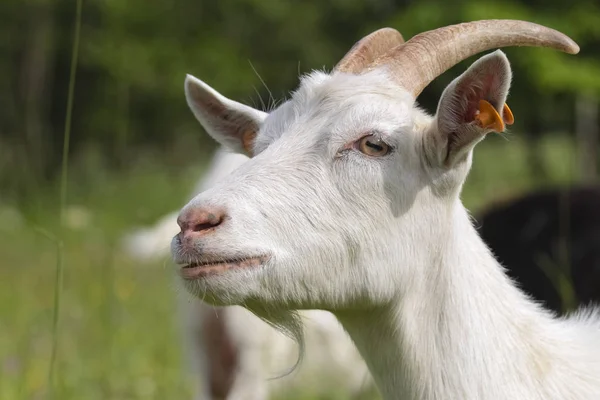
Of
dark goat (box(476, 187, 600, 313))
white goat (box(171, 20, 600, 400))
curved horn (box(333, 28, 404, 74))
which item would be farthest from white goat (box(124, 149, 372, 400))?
white goat (box(171, 20, 600, 400))

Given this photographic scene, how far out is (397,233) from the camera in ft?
9.83

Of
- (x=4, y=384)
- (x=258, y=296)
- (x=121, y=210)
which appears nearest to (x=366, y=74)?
(x=258, y=296)

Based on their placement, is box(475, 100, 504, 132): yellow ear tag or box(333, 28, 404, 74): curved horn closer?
box(475, 100, 504, 132): yellow ear tag

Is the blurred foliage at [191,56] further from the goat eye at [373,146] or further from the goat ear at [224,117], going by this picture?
the goat eye at [373,146]

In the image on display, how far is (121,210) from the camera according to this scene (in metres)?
13.5

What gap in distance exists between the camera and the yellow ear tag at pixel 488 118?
280cm

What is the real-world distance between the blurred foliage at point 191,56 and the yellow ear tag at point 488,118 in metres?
10.0

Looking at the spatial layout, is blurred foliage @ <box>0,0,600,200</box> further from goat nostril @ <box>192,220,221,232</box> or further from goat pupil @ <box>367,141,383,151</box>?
goat nostril @ <box>192,220,221,232</box>

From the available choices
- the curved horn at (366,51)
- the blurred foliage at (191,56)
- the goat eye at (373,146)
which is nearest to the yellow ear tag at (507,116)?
the goat eye at (373,146)

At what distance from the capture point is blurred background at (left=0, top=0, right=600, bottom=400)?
236 inches

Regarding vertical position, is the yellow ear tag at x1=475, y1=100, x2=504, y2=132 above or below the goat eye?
above

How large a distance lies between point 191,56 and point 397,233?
665 inches

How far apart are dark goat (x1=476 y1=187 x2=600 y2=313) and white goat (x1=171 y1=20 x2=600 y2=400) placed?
1.98m

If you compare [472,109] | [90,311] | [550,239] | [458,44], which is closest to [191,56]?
[90,311]
